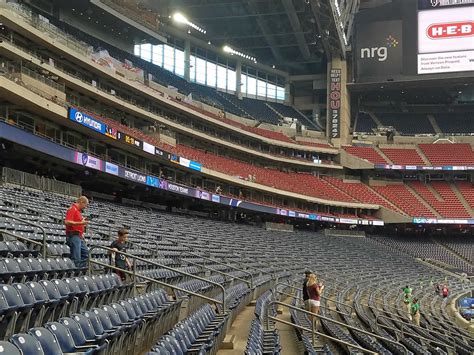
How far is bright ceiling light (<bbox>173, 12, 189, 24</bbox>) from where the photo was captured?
156ft

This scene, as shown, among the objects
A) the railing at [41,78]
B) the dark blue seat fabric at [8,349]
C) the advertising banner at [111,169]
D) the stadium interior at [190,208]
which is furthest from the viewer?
the advertising banner at [111,169]

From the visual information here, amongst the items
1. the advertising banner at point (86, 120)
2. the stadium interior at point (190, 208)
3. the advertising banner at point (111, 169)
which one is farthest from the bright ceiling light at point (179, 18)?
the advertising banner at point (86, 120)

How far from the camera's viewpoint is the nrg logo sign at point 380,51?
47.6 metres

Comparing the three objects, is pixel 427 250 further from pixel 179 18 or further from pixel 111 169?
pixel 111 169

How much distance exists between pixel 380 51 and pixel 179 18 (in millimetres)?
18527

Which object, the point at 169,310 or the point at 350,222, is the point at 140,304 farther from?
the point at 350,222

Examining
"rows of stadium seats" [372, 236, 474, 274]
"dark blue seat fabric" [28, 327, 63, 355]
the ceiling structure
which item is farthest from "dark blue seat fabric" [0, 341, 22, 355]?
"rows of stadium seats" [372, 236, 474, 274]

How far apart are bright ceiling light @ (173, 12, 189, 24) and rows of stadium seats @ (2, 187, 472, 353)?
2216 cm

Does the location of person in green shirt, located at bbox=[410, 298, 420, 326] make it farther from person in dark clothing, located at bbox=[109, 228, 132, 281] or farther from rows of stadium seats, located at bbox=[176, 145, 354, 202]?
rows of stadium seats, located at bbox=[176, 145, 354, 202]

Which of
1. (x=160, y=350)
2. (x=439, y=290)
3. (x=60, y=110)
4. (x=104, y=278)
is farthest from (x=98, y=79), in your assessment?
(x=160, y=350)

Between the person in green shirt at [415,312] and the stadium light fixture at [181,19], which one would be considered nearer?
the person in green shirt at [415,312]

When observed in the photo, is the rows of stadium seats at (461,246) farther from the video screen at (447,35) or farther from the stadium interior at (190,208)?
the video screen at (447,35)

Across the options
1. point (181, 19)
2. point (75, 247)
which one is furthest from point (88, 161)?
point (181, 19)

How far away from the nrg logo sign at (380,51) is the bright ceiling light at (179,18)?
53.9 feet
